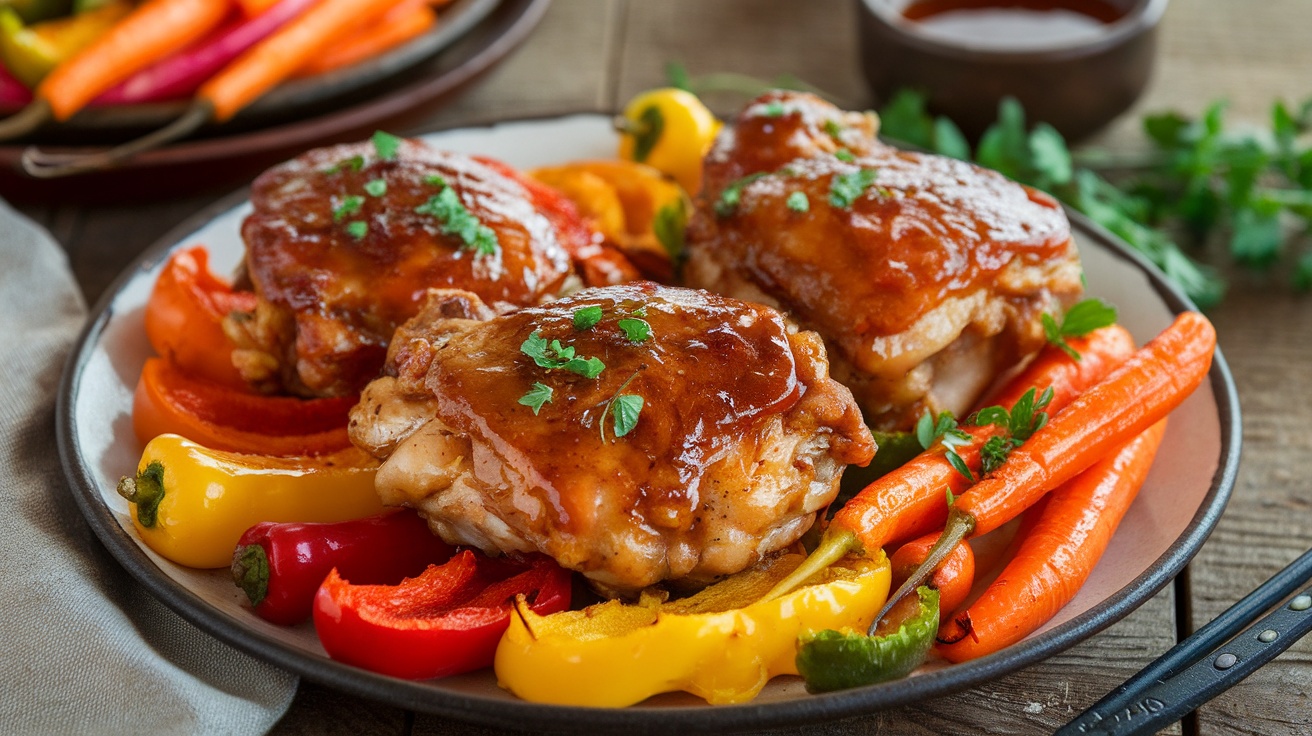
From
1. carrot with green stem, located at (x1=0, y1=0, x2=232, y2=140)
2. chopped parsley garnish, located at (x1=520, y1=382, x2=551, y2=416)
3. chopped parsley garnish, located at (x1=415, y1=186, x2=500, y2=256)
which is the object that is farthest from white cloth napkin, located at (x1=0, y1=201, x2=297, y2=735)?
carrot with green stem, located at (x1=0, y1=0, x2=232, y2=140)

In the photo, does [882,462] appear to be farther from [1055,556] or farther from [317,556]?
[317,556]

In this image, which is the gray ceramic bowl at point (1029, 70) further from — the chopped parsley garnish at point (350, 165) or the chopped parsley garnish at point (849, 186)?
the chopped parsley garnish at point (350, 165)

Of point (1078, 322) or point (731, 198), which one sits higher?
point (731, 198)

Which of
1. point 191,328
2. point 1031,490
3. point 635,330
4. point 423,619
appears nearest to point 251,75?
point 191,328

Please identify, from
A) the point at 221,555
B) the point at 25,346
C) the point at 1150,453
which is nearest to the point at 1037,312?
the point at 1150,453

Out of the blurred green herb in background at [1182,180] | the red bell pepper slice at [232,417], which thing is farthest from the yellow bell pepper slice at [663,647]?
the blurred green herb in background at [1182,180]

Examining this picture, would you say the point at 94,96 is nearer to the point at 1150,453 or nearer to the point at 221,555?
the point at 221,555
